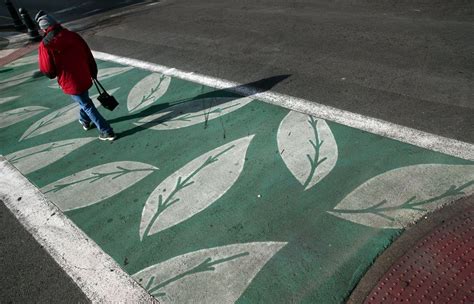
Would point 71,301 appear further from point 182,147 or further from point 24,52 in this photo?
point 24,52

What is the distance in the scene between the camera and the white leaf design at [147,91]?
6.57m

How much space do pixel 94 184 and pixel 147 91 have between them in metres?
2.84

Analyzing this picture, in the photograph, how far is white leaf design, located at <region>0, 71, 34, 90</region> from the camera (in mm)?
8734

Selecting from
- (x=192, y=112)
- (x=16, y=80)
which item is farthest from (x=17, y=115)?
(x=192, y=112)

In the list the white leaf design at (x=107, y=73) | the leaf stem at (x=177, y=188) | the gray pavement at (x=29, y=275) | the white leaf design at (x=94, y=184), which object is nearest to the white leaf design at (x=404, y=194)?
the leaf stem at (x=177, y=188)

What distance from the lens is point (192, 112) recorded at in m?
5.93

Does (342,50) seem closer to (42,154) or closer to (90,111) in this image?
(90,111)

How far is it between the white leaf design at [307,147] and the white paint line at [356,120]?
27cm

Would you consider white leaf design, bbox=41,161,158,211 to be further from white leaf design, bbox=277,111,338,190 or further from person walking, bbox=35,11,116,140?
white leaf design, bbox=277,111,338,190

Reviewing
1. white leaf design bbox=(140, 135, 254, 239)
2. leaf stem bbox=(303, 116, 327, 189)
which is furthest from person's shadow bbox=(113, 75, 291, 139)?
leaf stem bbox=(303, 116, 327, 189)

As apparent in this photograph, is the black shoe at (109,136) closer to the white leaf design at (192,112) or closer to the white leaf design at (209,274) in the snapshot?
the white leaf design at (192,112)

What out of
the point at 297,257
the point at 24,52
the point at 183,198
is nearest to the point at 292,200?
the point at 297,257

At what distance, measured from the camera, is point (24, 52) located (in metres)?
11.3

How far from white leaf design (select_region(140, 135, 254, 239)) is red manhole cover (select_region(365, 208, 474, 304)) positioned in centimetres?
200
